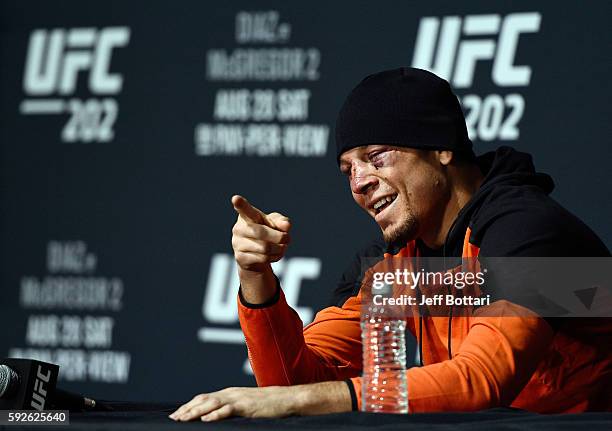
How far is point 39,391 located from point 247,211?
377mm

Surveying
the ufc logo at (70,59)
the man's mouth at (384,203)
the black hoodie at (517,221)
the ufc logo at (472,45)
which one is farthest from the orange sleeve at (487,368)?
the ufc logo at (70,59)

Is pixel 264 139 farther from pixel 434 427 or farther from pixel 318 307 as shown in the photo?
pixel 434 427

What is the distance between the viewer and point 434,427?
106cm

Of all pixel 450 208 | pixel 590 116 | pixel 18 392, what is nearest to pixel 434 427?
pixel 18 392

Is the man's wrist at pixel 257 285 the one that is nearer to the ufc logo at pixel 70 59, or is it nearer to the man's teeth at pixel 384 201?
the man's teeth at pixel 384 201

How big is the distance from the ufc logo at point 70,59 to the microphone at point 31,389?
2.04m

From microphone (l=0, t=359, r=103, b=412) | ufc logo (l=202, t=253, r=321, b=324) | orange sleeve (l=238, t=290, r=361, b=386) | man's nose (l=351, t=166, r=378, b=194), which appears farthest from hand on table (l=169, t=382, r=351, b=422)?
ufc logo (l=202, t=253, r=321, b=324)

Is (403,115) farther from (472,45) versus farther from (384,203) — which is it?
(472,45)

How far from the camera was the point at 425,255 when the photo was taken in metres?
1.85

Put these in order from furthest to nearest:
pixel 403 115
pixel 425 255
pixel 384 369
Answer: pixel 425 255 < pixel 403 115 < pixel 384 369

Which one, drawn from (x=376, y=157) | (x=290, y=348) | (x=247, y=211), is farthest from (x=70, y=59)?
(x=247, y=211)

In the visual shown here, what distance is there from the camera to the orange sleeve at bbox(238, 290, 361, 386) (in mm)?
1563

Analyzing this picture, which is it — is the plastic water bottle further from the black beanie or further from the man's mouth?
the black beanie

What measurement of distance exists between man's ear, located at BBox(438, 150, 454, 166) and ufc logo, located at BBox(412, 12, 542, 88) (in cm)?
105
